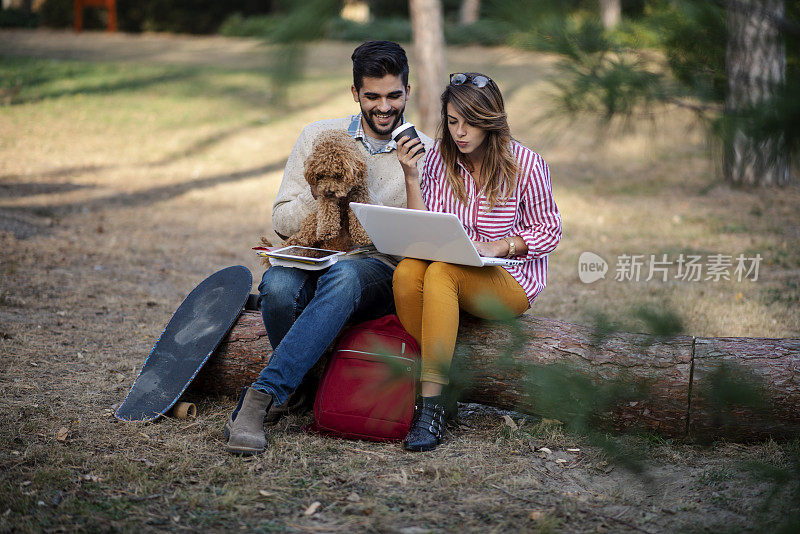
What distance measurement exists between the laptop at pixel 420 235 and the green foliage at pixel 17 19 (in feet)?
77.3

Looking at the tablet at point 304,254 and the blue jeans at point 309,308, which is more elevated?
the tablet at point 304,254

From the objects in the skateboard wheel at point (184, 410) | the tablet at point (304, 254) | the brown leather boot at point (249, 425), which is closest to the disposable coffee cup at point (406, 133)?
the tablet at point (304, 254)

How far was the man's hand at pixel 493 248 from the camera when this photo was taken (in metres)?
3.50

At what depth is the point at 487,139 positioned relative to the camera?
12.0 ft

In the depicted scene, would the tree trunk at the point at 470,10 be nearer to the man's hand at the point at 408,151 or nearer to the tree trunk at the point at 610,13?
the tree trunk at the point at 610,13

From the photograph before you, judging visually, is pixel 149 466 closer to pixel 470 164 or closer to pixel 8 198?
pixel 470 164

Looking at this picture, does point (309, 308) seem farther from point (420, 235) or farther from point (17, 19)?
point (17, 19)

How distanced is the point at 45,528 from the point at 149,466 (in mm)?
525

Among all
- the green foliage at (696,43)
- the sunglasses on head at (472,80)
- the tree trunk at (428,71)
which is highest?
the tree trunk at (428,71)

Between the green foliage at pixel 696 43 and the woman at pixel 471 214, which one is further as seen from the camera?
the woman at pixel 471 214

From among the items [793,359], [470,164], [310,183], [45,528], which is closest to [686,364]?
[793,359]

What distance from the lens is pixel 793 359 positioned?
3242 millimetres

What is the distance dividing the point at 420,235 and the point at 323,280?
533 millimetres

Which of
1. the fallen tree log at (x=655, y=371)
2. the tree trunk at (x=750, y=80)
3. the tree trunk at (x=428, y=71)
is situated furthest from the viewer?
the tree trunk at (x=428, y=71)
